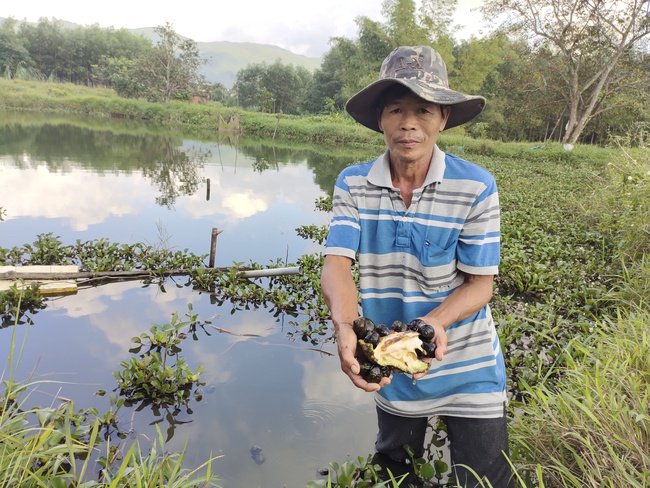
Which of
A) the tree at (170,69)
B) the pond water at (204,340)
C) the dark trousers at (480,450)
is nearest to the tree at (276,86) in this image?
the tree at (170,69)

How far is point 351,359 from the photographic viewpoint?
4.88 ft

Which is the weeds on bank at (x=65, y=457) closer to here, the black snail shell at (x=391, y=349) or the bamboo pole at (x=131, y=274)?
the black snail shell at (x=391, y=349)

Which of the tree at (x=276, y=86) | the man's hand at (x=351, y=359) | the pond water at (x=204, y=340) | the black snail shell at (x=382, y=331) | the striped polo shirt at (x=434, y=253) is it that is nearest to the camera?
the man's hand at (x=351, y=359)

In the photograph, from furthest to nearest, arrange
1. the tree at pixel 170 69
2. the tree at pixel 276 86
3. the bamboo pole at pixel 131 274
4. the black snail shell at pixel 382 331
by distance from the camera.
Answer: the tree at pixel 276 86 → the tree at pixel 170 69 → the bamboo pole at pixel 131 274 → the black snail shell at pixel 382 331

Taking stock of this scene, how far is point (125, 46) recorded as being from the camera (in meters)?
60.3

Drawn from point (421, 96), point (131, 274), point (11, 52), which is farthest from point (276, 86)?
point (421, 96)

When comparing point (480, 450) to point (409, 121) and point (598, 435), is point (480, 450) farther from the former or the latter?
point (409, 121)

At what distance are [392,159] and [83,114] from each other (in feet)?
124

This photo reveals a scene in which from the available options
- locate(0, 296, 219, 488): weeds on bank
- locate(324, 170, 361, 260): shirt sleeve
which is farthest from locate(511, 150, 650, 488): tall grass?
locate(0, 296, 219, 488): weeds on bank

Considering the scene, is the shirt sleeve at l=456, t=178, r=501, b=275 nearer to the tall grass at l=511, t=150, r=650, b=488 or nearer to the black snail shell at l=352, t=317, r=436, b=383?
the black snail shell at l=352, t=317, r=436, b=383

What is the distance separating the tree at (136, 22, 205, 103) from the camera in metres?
35.7

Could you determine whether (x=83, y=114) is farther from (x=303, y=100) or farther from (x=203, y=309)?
(x=203, y=309)

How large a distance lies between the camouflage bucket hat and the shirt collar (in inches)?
8.8

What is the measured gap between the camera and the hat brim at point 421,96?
158cm
